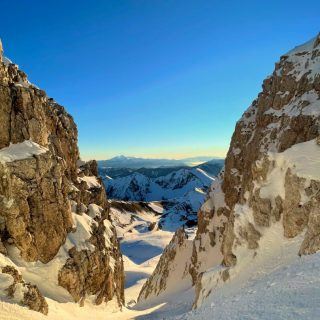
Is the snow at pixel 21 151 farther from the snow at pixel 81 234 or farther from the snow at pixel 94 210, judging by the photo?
the snow at pixel 94 210

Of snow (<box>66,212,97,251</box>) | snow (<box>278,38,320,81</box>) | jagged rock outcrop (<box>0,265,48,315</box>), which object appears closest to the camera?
jagged rock outcrop (<box>0,265,48,315</box>)

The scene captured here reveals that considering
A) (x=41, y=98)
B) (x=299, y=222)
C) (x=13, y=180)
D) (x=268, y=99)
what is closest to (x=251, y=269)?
(x=299, y=222)

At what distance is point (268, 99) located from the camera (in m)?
56.4

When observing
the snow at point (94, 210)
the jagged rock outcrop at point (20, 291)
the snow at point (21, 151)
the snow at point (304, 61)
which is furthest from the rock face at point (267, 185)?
the snow at point (21, 151)

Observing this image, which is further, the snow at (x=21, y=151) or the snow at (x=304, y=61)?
the snow at (x=304, y=61)

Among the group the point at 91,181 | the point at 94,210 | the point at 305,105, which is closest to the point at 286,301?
the point at 305,105

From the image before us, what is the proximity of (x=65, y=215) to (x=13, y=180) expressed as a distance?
876 cm

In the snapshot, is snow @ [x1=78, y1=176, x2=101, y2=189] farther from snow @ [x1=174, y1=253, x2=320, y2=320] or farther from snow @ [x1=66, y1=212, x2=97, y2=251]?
snow @ [x1=174, y1=253, x2=320, y2=320]

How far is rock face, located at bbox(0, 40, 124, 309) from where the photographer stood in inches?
1676

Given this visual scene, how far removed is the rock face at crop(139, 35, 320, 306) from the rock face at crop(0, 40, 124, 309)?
15.3 metres

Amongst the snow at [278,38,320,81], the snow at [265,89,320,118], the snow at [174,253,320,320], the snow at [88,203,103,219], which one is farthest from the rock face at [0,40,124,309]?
the snow at [278,38,320,81]

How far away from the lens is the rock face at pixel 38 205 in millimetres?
42562

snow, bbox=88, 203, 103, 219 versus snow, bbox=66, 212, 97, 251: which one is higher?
snow, bbox=88, 203, 103, 219

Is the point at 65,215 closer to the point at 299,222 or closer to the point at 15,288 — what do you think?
the point at 15,288
